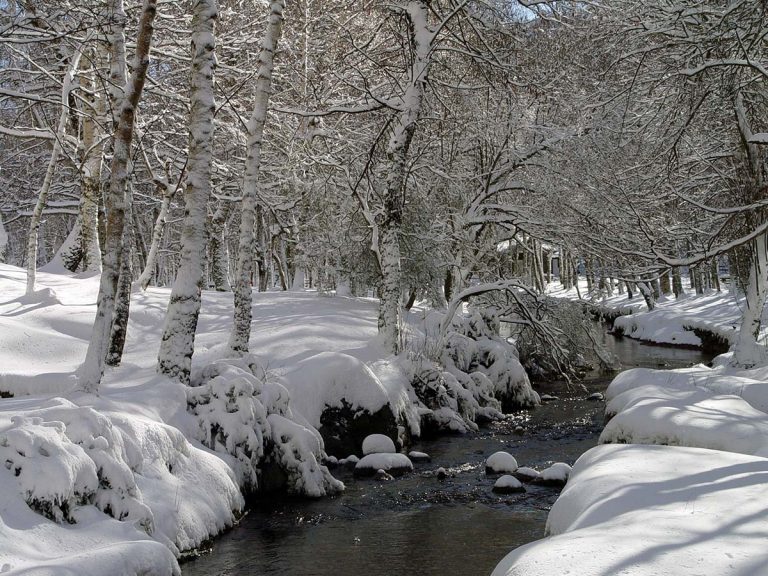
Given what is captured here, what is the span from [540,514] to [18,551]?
5.42 metres

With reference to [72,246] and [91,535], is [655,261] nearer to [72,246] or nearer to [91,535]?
[91,535]

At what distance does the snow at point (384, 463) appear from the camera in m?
9.30

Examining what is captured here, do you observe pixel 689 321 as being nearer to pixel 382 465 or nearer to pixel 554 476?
pixel 554 476

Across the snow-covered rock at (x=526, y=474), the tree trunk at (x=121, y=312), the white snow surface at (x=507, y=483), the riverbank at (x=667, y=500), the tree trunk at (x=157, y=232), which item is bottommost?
the snow-covered rock at (x=526, y=474)

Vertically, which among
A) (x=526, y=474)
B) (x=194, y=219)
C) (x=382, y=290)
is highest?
(x=194, y=219)

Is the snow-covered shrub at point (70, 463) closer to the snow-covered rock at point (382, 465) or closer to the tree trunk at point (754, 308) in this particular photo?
the snow-covered rock at point (382, 465)

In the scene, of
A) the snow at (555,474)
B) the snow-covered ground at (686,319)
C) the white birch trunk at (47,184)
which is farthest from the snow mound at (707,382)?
the white birch trunk at (47,184)

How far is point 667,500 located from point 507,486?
14.2 feet

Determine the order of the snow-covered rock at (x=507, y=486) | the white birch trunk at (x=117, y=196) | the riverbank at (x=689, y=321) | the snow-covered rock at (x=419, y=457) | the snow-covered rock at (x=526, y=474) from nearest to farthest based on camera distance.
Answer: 1. the white birch trunk at (x=117, y=196)
2. the snow-covered rock at (x=507, y=486)
3. the snow-covered rock at (x=526, y=474)
4. the snow-covered rock at (x=419, y=457)
5. the riverbank at (x=689, y=321)

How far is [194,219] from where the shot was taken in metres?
8.50

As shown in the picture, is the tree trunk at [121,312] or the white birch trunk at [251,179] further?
the white birch trunk at [251,179]

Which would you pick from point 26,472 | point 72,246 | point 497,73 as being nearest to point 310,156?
point 497,73

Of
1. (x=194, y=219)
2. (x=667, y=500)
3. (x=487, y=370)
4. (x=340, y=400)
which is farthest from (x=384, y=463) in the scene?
(x=487, y=370)

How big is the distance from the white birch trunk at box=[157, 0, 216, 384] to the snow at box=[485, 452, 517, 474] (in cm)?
444
